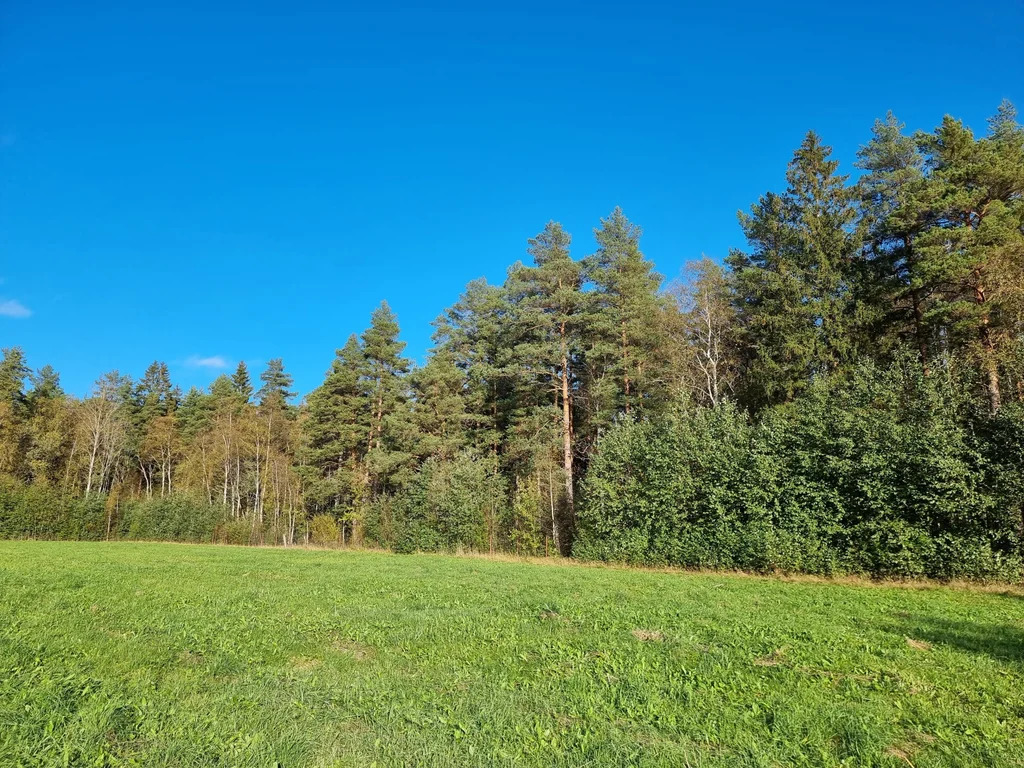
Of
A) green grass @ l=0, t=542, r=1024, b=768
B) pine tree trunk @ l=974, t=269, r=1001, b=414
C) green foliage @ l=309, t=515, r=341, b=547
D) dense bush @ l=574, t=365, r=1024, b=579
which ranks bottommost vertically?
green foliage @ l=309, t=515, r=341, b=547

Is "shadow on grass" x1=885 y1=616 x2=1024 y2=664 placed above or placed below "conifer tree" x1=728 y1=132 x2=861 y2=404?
below

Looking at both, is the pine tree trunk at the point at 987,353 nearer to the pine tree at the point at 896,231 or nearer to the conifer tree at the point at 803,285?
the pine tree at the point at 896,231

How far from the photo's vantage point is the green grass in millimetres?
3631

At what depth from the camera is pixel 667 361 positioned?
2922cm

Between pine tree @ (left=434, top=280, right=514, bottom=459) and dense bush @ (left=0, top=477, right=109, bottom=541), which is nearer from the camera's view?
pine tree @ (left=434, top=280, right=514, bottom=459)

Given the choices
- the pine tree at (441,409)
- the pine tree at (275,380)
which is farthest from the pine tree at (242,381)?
the pine tree at (441,409)

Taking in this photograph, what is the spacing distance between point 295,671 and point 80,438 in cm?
6223

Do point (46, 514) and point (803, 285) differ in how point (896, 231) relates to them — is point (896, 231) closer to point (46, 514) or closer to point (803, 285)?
point (803, 285)

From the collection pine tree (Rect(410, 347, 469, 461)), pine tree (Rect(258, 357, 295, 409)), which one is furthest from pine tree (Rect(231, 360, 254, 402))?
pine tree (Rect(410, 347, 469, 461))

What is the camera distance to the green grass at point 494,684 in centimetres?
363

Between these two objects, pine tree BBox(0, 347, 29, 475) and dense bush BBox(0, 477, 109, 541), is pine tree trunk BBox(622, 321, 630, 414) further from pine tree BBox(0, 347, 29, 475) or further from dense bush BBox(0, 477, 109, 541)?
pine tree BBox(0, 347, 29, 475)

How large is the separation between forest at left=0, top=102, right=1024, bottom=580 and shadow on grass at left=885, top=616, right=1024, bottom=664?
28.6ft

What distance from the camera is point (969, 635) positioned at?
789 centimetres

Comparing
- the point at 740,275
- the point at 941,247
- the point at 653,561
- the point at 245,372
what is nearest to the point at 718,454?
the point at 653,561
